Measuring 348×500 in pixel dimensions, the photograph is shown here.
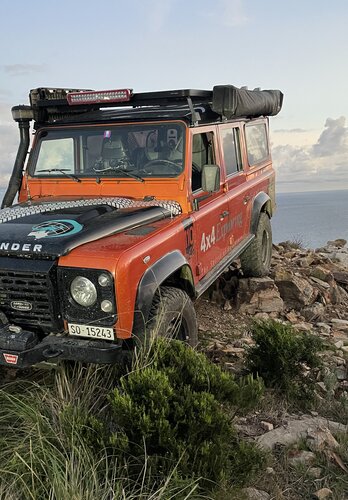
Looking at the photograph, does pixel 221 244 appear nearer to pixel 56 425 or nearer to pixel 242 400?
pixel 242 400

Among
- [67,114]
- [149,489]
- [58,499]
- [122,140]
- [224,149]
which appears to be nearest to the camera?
Answer: [58,499]

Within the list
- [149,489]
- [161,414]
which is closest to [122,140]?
[161,414]

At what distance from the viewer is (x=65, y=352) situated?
3.09 m

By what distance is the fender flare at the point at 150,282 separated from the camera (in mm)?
3211

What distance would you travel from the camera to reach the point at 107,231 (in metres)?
3.55

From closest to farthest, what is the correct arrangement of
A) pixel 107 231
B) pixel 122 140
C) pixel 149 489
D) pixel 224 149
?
1. pixel 149 489
2. pixel 107 231
3. pixel 122 140
4. pixel 224 149

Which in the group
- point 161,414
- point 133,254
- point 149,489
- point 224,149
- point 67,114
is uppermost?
point 67,114

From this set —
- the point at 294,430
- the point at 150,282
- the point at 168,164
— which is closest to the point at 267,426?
the point at 294,430

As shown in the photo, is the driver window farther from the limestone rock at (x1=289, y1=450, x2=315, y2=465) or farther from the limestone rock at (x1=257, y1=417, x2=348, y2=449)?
the limestone rock at (x1=289, y1=450, x2=315, y2=465)

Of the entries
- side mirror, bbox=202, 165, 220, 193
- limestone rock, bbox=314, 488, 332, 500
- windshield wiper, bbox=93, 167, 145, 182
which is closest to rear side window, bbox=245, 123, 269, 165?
side mirror, bbox=202, 165, 220, 193

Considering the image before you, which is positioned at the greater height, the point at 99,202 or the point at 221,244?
the point at 99,202

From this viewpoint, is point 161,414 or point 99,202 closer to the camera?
point 161,414

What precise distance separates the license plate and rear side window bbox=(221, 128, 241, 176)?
2939 mm

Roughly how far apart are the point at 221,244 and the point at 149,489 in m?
3.08
